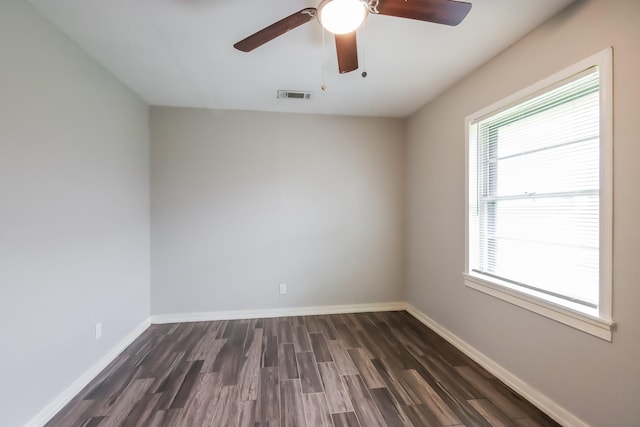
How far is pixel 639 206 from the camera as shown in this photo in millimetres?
1278

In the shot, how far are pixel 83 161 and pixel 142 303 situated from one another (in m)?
1.69

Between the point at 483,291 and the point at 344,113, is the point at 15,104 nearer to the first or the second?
the point at 344,113

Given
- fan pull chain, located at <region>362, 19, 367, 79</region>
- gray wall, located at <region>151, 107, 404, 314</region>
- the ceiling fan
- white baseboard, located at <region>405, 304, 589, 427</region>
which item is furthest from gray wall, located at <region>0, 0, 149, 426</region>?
white baseboard, located at <region>405, 304, 589, 427</region>

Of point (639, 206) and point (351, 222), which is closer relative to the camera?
point (639, 206)

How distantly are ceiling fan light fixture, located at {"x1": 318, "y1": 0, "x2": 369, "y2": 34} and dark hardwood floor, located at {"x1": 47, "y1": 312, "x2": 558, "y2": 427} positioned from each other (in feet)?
7.52

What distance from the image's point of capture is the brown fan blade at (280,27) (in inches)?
51.0

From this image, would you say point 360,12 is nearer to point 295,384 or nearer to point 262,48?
point 262,48

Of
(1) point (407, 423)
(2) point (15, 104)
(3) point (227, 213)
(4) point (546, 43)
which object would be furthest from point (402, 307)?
(2) point (15, 104)

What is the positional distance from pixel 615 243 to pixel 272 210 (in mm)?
2904

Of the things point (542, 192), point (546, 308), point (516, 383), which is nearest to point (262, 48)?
point (542, 192)

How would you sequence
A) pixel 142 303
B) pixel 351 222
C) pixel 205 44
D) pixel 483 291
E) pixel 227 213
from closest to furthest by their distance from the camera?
1. pixel 205 44
2. pixel 483 291
3. pixel 142 303
4. pixel 227 213
5. pixel 351 222

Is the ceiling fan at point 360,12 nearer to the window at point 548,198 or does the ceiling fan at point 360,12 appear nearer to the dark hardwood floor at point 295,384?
the window at point 548,198

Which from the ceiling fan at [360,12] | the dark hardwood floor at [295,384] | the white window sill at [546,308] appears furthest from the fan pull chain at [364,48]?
the dark hardwood floor at [295,384]

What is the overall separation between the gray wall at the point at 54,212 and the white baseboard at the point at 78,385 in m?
0.05
